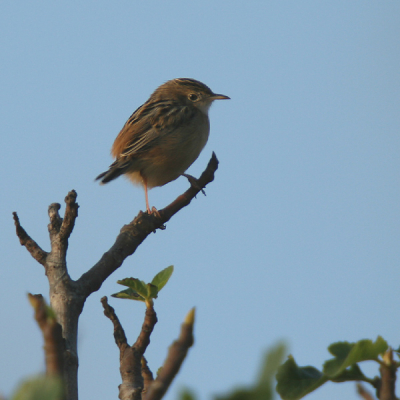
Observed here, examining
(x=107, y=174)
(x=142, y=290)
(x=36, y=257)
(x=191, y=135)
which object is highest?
(x=191, y=135)

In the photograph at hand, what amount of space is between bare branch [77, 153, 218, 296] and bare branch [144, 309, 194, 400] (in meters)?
1.81

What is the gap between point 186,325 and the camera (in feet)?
3.75

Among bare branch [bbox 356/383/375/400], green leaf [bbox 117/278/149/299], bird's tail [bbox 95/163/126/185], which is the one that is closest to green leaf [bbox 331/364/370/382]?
bare branch [bbox 356/383/375/400]

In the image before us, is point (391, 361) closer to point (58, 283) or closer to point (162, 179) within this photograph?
point (58, 283)

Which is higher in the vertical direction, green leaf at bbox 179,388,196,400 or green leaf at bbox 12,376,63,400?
green leaf at bbox 12,376,63,400

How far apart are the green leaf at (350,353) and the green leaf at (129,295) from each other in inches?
72.2

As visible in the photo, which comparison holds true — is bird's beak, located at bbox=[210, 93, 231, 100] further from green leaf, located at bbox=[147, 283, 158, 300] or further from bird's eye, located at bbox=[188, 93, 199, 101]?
green leaf, located at bbox=[147, 283, 158, 300]

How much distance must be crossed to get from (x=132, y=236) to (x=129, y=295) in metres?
0.47

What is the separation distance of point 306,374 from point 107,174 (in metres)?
5.76

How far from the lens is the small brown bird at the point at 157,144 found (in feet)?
25.3

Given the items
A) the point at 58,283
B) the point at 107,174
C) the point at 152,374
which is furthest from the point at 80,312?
the point at 107,174

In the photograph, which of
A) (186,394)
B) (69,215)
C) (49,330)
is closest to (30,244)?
(69,215)

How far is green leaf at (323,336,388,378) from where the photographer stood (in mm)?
1486

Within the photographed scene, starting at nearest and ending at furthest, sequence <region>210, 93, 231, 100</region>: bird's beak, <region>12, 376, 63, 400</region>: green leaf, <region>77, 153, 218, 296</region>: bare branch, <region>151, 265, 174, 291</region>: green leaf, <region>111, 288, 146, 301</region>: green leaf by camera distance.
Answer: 1. <region>12, 376, 63, 400</region>: green leaf
2. <region>77, 153, 218, 296</region>: bare branch
3. <region>151, 265, 174, 291</region>: green leaf
4. <region>111, 288, 146, 301</region>: green leaf
5. <region>210, 93, 231, 100</region>: bird's beak
